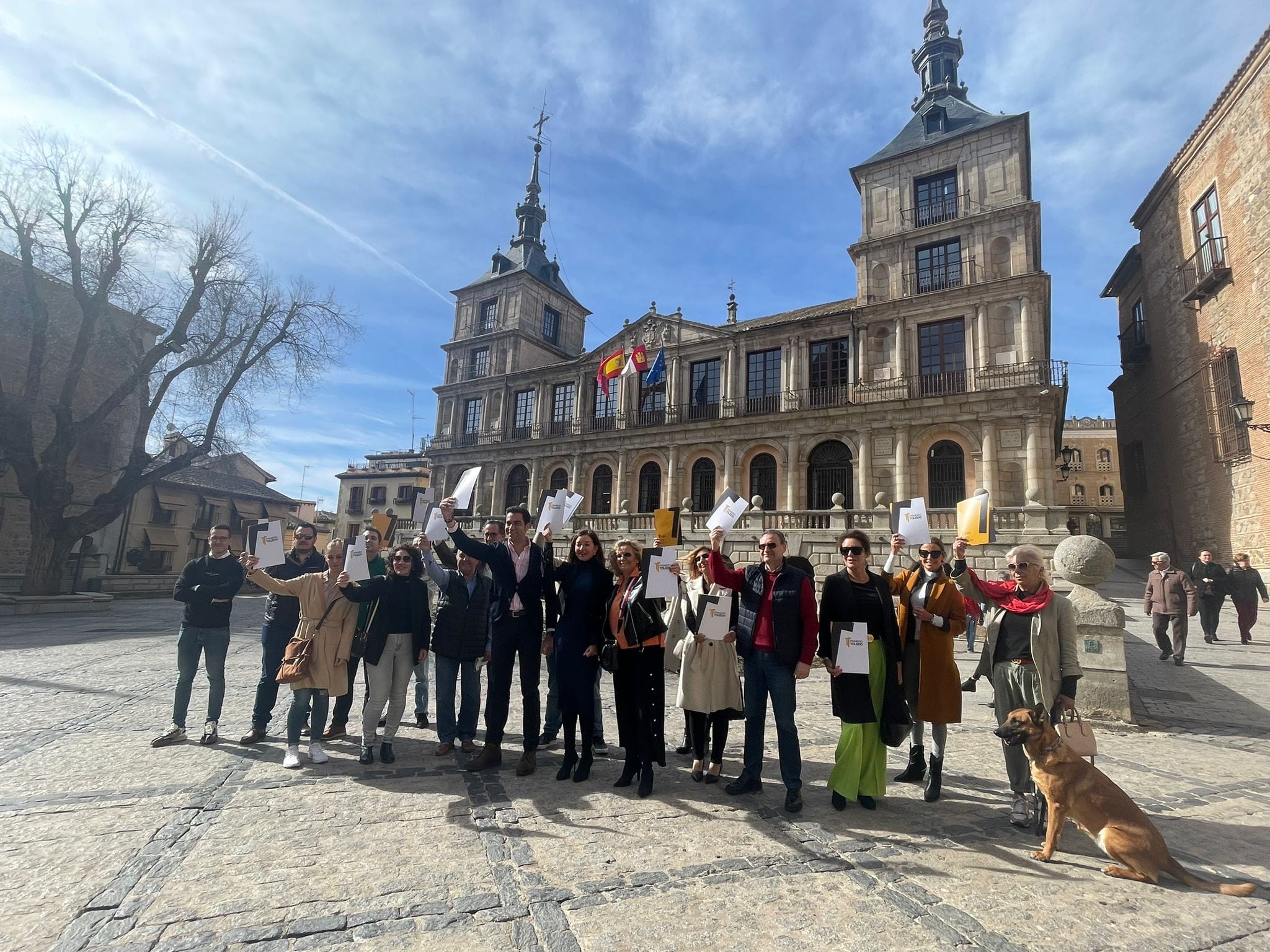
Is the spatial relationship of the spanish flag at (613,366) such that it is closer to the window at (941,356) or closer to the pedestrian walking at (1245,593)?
the window at (941,356)

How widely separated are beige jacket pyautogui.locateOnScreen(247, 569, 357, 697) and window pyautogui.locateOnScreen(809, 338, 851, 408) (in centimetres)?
2069

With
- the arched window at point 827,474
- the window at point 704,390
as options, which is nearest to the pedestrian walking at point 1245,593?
the arched window at point 827,474

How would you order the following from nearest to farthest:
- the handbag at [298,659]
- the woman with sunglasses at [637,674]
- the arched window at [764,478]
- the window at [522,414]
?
the woman with sunglasses at [637,674] < the handbag at [298,659] < the arched window at [764,478] < the window at [522,414]

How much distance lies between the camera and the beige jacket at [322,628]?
5039 mm

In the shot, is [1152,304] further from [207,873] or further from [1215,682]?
[207,873]

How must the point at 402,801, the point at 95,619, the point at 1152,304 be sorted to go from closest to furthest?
1. the point at 402,801
2. the point at 95,619
3. the point at 1152,304

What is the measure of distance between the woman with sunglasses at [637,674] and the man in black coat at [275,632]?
3.07 m

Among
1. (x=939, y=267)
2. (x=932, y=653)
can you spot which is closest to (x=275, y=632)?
(x=932, y=653)

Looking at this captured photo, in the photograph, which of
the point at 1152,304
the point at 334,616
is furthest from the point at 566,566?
the point at 1152,304

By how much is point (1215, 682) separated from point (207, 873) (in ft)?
39.2

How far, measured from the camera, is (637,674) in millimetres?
4469

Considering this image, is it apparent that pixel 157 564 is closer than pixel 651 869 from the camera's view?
No

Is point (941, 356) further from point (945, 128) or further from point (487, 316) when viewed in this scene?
point (487, 316)

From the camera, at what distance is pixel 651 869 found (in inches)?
122
